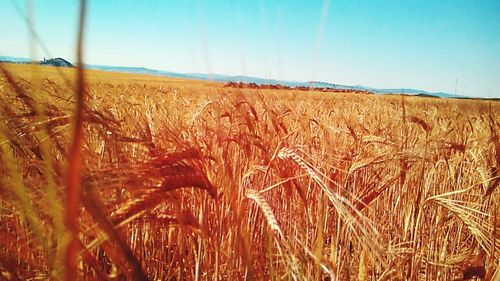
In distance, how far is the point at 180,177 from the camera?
0.73 m

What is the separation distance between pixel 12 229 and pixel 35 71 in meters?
1.29

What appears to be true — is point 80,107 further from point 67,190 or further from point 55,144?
point 55,144

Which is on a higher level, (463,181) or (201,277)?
(463,181)

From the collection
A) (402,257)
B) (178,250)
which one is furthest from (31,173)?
(402,257)

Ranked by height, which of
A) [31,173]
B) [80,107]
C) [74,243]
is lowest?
[31,173]

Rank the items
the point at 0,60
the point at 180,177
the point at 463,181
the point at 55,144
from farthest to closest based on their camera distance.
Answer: the point at 463,181 → the point at 55,144 → the point at 180,177 → the point at 0,60

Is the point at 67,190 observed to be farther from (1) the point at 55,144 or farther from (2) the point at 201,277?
(2) the point at 201,277

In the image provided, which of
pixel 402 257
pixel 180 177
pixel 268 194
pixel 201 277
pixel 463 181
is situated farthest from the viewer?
pixel 463 181

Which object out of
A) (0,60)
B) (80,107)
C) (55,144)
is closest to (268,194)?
(55,144)

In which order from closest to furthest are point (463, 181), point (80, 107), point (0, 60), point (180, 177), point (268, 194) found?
1. point (80, 107)
2. point (0, 60)
3. point (180, 177)
4. point (268, 194)
5. point (463, 181)

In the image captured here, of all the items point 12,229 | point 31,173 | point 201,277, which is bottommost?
point 201,277

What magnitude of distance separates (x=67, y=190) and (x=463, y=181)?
99.3 inches

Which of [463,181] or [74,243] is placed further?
[463,181]

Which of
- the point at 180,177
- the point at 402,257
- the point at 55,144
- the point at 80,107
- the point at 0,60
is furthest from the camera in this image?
the point at 402,257
